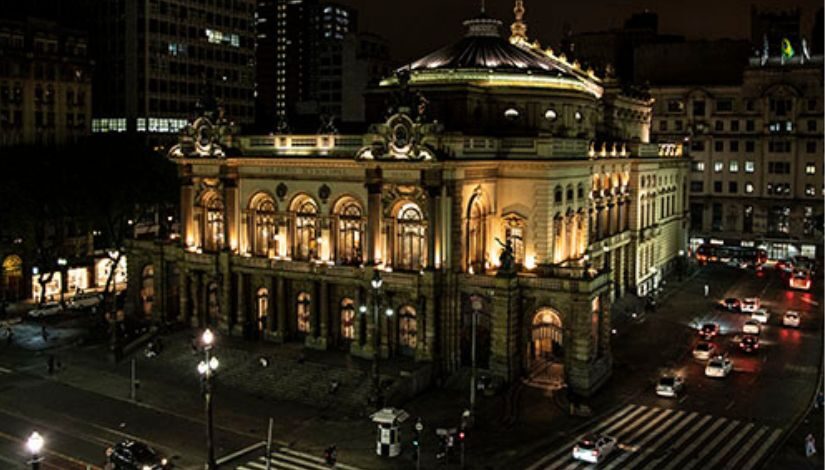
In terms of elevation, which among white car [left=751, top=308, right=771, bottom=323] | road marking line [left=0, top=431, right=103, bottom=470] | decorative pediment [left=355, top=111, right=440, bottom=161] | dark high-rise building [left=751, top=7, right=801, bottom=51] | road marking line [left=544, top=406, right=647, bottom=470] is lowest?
road marking line [left=0, top=431, right=103, bottom=470]

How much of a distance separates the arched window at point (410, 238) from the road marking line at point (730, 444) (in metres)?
25.0

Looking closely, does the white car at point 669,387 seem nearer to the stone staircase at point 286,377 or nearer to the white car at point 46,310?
the stone staircase at point 286,377

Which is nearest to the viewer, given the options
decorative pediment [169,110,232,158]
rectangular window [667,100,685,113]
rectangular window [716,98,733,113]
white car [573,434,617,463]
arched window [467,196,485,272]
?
white car [573,434,617,463]

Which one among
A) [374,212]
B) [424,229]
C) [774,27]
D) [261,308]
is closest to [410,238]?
[424,229]

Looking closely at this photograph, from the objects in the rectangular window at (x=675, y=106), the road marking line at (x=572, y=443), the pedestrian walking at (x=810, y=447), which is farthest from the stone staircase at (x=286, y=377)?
the rectangular window at (x=675, y=106)

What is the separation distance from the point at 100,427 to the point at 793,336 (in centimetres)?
6153

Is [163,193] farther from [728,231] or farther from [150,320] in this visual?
[728,231]

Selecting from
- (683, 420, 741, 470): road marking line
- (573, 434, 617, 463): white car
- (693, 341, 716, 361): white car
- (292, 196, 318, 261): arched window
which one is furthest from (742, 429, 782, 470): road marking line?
(292, 196, 318, 261): arched window

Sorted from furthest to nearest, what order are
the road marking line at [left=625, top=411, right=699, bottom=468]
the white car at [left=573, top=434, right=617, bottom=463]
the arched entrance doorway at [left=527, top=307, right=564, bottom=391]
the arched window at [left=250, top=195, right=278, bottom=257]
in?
1. the arched window at [left=250, top=195, right=278, bottom=257]
2. the arched entrance doorway at [left=527, top=307, right=564, bottom=391]
3. the road marking line at [left=625, top=411, right=699, bottom=468]
4. the white car at [left=573, top=434, right=617, bottom=463]

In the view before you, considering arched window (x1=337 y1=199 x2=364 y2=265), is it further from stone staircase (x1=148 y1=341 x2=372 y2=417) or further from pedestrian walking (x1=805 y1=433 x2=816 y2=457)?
pedestrian walking (x1=805 y1=433 x2=816 y2=457)

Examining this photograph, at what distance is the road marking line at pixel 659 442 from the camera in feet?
174

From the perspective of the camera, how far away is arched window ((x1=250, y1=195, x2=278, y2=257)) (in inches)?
3029

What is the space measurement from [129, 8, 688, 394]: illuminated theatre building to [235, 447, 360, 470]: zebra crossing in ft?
52.7

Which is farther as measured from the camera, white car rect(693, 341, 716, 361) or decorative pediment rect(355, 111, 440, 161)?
white car rect(693, 341, 716, 361)
